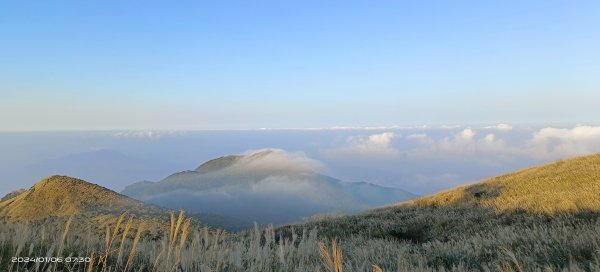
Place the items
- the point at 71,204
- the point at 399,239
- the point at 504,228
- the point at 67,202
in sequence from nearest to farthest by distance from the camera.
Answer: the point at 504,228 < the point at 399,239 < the point at 71,204 < the point at 67,202

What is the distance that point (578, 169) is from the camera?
2241 cm

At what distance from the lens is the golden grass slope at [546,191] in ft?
43.2

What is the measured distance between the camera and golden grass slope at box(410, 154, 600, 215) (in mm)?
13180

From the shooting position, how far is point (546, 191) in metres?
18.2

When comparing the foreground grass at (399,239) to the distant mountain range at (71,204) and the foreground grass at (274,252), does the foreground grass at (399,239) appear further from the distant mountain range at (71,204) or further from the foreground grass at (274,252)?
the distant mountain range at (71,204)

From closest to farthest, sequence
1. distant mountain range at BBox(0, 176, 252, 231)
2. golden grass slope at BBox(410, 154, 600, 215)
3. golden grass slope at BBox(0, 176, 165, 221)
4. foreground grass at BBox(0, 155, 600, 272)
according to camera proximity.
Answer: foreground grass at BBox(0, 155, 600, 272), golden grass slope at BBox(410, 154, 600, 215), distant mountain range at BBox(0, 176, 252, 231), golden grass slope at BBox(0, 176, 165, 221)

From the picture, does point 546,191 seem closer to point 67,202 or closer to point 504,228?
point 504,228

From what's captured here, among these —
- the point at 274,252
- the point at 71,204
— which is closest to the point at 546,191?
the point at 274,252

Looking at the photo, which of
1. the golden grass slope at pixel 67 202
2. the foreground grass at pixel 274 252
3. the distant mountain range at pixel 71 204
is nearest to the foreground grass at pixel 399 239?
the foreground grass at pixel 274 252

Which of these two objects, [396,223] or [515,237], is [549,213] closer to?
[396,223]

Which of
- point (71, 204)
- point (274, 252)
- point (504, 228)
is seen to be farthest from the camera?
point (71, 204)

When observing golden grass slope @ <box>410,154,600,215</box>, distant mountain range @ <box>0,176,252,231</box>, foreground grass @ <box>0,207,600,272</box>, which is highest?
foreground grass @ <box>0,207,600,272</box>

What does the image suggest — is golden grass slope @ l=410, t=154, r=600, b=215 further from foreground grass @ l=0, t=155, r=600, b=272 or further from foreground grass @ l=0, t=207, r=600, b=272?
foreground grass @ l=0, t=207, r=600, b=272

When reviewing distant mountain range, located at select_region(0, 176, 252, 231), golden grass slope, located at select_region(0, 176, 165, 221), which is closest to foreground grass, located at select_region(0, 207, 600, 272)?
distant mountain range, located at select_region(0, 176, 252, 231)
